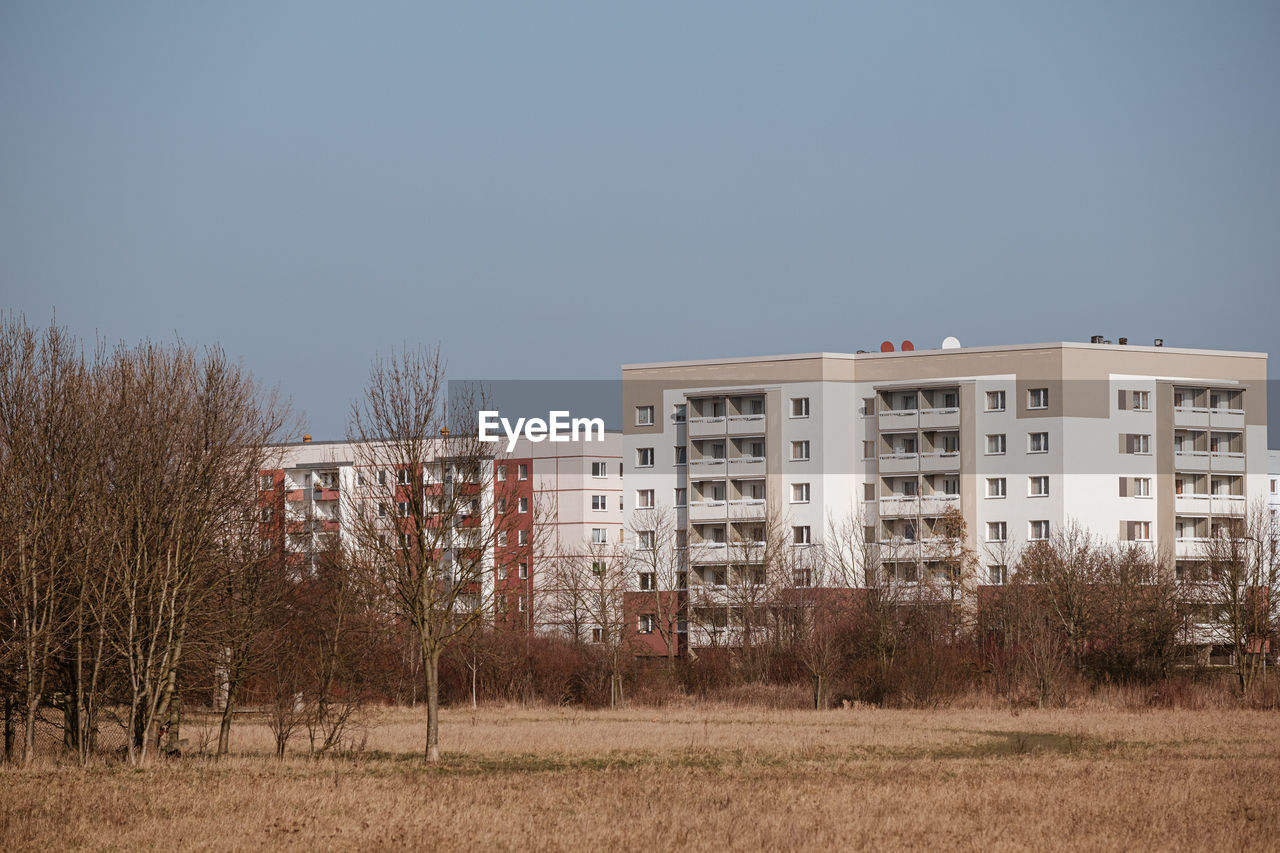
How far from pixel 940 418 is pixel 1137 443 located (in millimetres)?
10317

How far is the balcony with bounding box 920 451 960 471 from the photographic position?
258 feet

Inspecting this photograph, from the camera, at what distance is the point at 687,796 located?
2203 cm

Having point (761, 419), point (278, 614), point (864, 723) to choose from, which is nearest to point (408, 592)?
point (278, 614)

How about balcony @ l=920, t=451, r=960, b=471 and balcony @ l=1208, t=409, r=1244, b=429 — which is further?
balcony @ l=1208, t=409, r=1244, b=429

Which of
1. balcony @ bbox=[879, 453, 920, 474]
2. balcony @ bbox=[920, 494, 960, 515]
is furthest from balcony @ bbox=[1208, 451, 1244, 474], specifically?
balcony @ bbox=[879, 453, 920, 474]

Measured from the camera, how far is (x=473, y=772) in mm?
26609

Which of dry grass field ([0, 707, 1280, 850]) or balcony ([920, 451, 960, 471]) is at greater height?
balcony ([920, 451, 960, 471])

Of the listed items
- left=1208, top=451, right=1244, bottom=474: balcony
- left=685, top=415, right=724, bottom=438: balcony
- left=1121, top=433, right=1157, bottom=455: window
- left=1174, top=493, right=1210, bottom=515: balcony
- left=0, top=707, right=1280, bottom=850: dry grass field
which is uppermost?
left=685, top=415, right=724, bottom=438: balcony

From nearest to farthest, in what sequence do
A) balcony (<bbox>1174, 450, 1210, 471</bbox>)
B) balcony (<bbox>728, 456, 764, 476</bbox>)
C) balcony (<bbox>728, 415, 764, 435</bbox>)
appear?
balcony (<bbox>1174, 450, 1210, 471</bbox>), balcony (<bbox>728, 415, 764, 435</bbox>), balcony (<bbox>728, 456, 764, 476</bbox>)

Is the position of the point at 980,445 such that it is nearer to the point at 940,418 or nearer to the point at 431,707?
the point at 940,418

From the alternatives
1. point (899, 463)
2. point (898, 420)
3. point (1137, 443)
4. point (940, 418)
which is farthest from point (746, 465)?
point (1137, 443)

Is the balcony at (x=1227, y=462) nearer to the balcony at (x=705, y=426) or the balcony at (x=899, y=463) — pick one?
the balcony at (x=899, y=463)

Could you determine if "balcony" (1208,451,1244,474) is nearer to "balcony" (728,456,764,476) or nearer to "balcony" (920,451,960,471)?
"balcony" (920,451,960,471)

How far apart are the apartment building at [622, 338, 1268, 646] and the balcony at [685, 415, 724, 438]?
79mm
